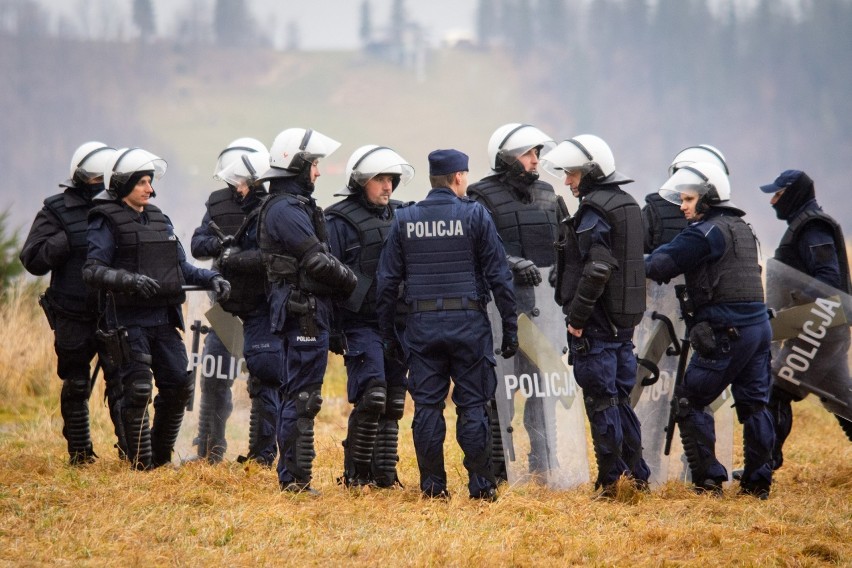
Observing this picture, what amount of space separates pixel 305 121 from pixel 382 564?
61825mm

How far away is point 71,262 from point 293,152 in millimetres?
1933

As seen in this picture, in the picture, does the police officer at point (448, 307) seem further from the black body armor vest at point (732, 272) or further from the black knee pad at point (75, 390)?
the black knee pad at point (75, 390)

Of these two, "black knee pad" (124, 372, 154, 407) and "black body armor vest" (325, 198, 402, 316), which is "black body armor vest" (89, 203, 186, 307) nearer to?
"black knee pad" (124, 372, 154, 407)

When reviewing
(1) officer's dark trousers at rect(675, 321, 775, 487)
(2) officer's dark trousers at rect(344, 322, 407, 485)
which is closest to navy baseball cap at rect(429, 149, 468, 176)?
(2) officer's dark trousers at rect(344, 322, 407, 485)

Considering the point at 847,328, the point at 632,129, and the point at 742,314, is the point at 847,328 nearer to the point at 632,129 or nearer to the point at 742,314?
the point at 742,314

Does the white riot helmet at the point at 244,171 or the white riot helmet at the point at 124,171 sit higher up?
the white riot helmet at the point at 244,171

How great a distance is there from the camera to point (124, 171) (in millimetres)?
7906

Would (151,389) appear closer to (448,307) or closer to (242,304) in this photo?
(242,304)

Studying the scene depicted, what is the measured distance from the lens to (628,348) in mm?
7691

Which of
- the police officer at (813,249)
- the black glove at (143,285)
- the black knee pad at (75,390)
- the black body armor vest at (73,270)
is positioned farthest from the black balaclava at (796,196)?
the black knee pad at (75,390)

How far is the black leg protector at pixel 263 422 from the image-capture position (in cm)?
866

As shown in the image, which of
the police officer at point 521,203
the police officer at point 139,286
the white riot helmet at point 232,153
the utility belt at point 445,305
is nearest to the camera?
the utility belt at point 445,305

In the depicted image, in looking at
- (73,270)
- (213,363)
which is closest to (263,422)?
(213,363)

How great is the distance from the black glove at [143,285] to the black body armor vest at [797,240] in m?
4.47
